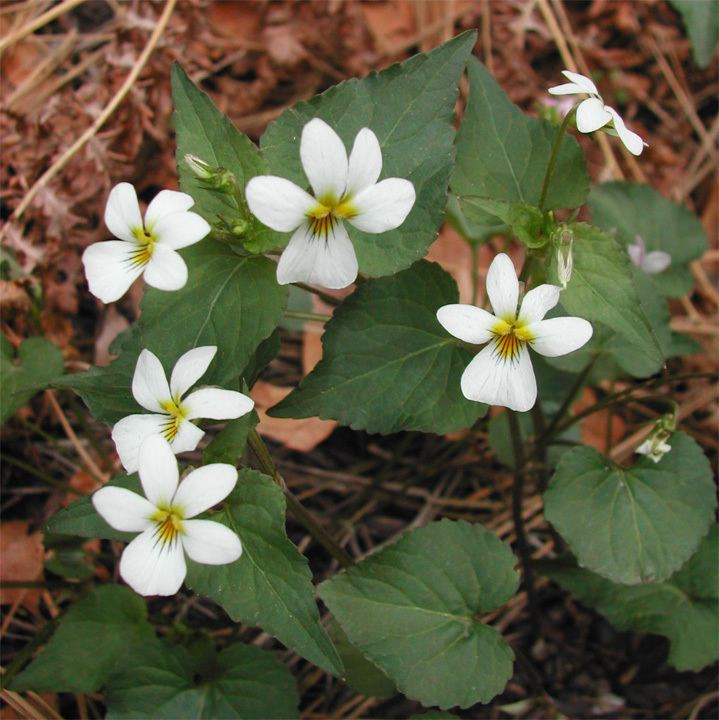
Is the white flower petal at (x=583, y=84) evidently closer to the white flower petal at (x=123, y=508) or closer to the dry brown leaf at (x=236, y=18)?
the white flower petal at (x=123, y=508)

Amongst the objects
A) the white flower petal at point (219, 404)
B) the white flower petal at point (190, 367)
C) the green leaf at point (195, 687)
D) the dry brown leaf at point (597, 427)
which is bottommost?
the dry brown leaf at point (597, 427)

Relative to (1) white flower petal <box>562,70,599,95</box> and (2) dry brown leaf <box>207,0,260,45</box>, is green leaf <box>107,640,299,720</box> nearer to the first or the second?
(1) white flower petal <box>562,70,599,95</box>

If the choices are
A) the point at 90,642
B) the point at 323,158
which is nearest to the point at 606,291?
the point at 323,158

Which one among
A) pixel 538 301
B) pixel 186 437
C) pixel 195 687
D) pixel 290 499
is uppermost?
pixel 538 301

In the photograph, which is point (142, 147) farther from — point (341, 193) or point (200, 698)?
point (200, 698)

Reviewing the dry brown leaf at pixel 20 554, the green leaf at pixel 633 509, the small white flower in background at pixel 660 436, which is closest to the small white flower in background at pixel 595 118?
the small white flower in background at pixel 660 436

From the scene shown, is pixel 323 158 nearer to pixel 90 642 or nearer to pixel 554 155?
pixel 554 155
